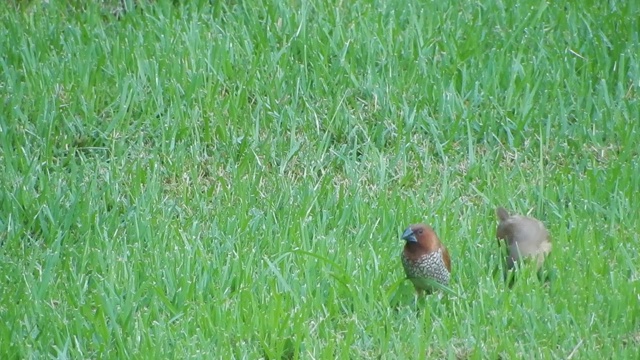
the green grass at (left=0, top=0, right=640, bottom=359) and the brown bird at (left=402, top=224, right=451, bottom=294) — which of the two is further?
the brown bird at (left=402, top=224, right=451, bottom=294)

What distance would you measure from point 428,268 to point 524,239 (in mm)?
579

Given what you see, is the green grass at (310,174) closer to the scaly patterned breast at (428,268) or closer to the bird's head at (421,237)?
the scaly patterned breast at (428,268)

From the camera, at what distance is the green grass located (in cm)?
494

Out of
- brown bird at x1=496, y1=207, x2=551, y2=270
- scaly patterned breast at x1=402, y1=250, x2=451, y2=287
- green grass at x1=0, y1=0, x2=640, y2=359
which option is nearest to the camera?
green grass at x1=0, y1=0, x2=640, y2=359

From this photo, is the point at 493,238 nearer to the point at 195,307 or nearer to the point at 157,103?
the point at 195,307

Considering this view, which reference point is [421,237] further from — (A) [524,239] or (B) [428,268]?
(A) [524,239]

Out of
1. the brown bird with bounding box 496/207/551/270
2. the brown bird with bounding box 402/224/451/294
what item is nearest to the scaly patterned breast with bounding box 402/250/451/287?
the brown bird with bounding box 402/224/451/294

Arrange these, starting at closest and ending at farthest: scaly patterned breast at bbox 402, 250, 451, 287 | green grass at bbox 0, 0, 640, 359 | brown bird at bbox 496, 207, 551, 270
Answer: green grass at bbox 0, 0, 640, 359
scaly patterned breast at bbox 402, 250, 451, 287
brown bird at bbox 496, 207, 551, 270

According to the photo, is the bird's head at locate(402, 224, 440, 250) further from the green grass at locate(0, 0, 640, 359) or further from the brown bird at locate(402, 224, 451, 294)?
the green grass at locate(0, 0, 640, 359)

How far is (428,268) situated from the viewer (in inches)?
199

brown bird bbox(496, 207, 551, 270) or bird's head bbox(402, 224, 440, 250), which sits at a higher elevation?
bird's head bbox(402, 224, 440, 250)

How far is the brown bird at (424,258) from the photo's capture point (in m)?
5.06

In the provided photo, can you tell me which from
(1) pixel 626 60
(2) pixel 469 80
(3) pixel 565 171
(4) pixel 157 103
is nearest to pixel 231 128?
(4) pixel 157 103

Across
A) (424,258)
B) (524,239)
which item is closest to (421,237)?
(424,258)
